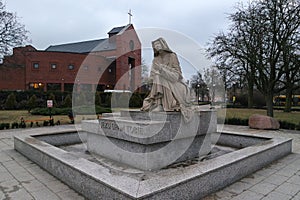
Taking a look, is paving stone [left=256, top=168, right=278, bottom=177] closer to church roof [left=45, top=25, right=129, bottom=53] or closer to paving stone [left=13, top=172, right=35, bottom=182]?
paving stone [left=13, top=172, right=35, bottom=182]

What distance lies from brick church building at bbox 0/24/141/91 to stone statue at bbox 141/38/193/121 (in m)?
23.2

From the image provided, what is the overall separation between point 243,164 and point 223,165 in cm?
84

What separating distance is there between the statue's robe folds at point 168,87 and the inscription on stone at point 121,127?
3.45ft

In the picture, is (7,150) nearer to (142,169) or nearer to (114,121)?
(114,121)

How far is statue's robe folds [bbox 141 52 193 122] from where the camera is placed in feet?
18.9

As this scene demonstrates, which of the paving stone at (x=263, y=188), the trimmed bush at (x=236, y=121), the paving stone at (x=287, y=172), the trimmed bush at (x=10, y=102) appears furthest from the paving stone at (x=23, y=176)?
the trimmed bush at (x=10, y=102)

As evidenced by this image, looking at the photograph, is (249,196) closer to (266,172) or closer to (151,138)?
(266,172)

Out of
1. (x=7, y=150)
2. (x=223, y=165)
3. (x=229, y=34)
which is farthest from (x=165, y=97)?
(x=229, y=34)

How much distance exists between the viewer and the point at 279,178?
478 centimetres

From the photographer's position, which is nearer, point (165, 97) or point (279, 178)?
point (279, 178)

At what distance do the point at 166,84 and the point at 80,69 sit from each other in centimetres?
3186

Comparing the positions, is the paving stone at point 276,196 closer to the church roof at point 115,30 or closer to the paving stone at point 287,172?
→ the paving stone at point 287,172

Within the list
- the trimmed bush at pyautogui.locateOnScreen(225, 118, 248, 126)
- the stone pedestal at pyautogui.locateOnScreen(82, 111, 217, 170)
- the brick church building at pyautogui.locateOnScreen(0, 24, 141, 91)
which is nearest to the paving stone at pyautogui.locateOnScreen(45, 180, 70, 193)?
the stone pedestal at pyautogui.locateOnScreen(82, 111, 217, 170)

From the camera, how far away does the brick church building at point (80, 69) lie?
107 feet
